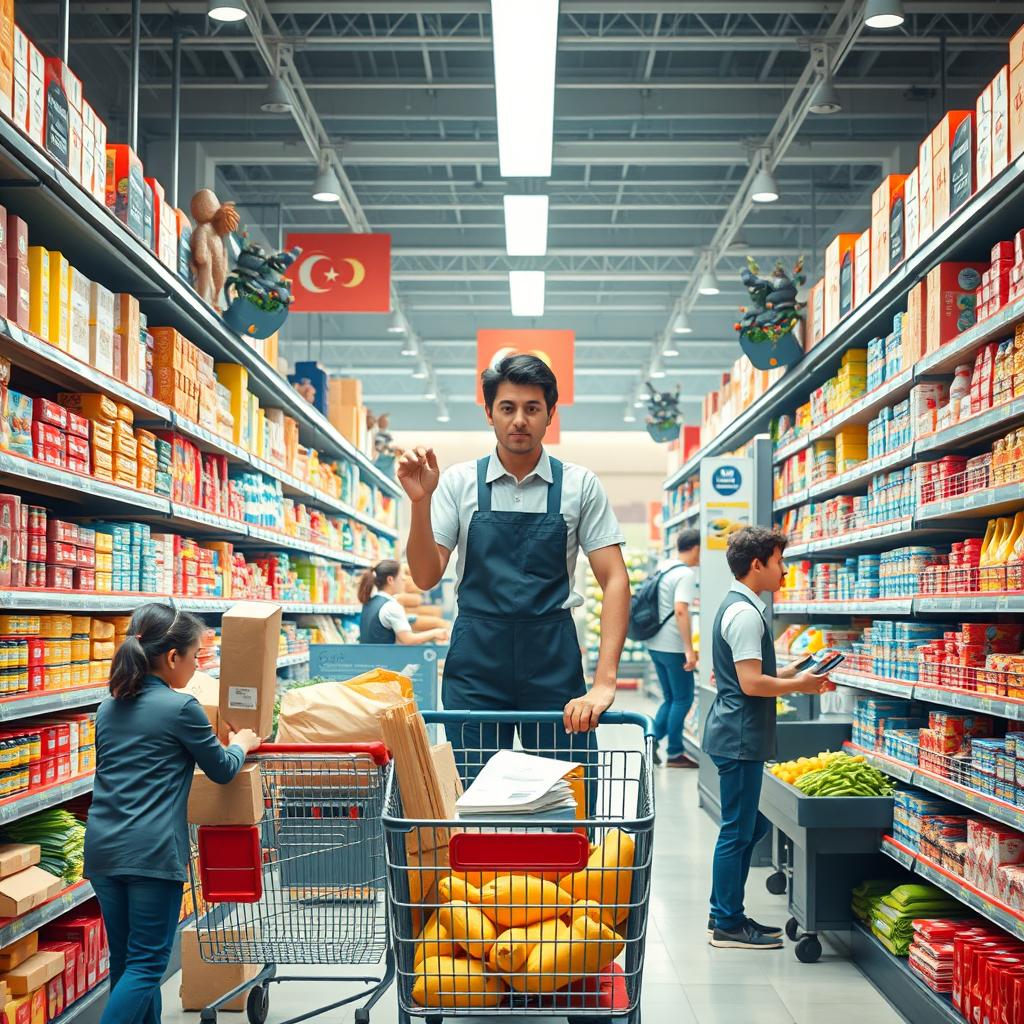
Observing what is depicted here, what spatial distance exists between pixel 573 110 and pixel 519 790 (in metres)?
10.6

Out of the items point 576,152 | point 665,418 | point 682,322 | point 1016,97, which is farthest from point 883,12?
point 682,322

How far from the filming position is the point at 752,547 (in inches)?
188

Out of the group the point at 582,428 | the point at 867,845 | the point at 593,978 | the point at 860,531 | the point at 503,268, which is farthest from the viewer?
the point at 582,428

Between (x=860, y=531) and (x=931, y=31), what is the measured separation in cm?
629

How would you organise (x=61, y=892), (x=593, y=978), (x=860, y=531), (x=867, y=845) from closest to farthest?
(x=593, y=978) → (x=61, y=892) → (x=867, y=845) → (x=860, y=531)

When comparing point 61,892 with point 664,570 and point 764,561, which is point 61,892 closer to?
point 764,561

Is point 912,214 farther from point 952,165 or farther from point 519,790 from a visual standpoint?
point 519,790

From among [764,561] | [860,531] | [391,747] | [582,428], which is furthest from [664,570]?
[582,428]

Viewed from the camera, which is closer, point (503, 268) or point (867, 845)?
point (867, 845)

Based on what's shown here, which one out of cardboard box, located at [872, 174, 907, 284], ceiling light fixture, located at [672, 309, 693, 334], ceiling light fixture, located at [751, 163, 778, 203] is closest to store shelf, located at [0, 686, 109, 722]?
cardboard box, located at [872, 174, 907, 284]

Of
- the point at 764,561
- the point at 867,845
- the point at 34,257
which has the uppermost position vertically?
the point at 34,257

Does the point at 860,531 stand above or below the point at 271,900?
above

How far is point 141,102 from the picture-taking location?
11.5m

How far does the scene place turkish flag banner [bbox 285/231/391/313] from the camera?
10.5 m
